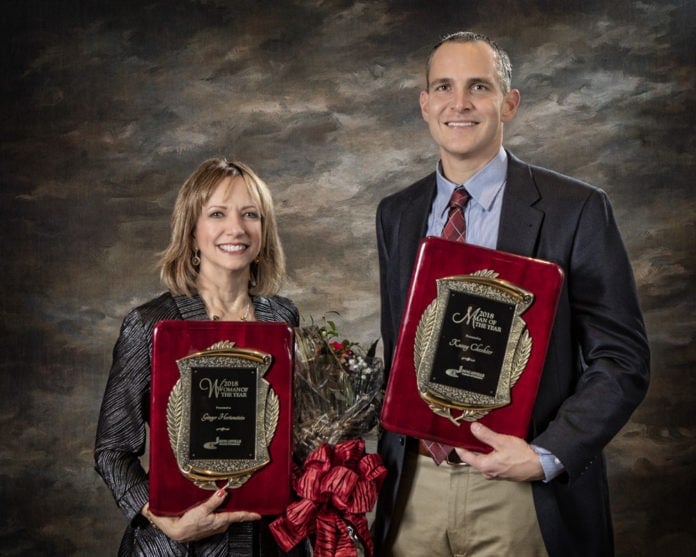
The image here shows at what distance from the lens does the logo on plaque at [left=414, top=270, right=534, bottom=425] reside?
2.28 meters

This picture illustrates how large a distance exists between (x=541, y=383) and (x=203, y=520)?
1.02 m

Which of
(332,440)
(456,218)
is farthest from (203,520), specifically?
(456,218)

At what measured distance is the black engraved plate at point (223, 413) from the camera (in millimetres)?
2318

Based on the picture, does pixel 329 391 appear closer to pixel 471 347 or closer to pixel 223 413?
pixel 223 413

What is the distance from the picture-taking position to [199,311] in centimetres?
275

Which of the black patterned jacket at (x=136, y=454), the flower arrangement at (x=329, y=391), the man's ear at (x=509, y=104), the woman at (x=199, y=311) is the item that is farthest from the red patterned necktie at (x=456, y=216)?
the black patterned jacket at (x=136, y=454)

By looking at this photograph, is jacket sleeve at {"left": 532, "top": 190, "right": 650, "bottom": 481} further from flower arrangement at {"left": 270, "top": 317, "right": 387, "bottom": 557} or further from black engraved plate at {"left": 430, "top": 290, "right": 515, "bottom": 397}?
flower arrangement at {"left": 270, "top": 317, "right": 387, "bottom": 557}

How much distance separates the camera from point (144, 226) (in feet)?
17.0

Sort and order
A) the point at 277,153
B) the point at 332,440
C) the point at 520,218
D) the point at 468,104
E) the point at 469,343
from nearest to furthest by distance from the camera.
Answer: the point at 469,343 < the point at 332,440 < the point at 520,218 < the point at 468,104 < the point at 277,153

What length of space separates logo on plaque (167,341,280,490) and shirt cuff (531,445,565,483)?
74 cm

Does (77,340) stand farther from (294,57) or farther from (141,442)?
(141,442)

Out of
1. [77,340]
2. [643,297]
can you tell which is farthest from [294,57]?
[643,297]

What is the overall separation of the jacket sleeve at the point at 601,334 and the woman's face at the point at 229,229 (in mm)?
1000

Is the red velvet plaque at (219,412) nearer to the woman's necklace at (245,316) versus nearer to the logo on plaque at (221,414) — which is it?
the logo on plaque at (221,414)
